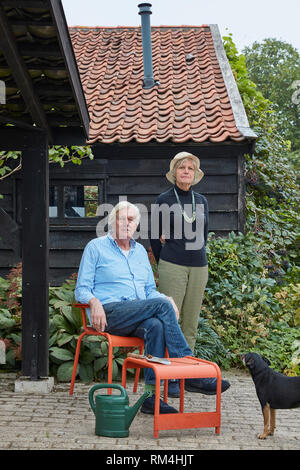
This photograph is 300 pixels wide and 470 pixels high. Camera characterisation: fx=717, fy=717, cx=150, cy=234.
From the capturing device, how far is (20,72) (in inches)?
202

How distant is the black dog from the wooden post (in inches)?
80.9

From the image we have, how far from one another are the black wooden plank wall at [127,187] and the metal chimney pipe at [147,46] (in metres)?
1.86

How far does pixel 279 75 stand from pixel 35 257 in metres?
26.9

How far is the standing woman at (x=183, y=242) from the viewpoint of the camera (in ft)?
19.6

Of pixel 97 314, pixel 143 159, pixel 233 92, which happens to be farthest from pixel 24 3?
pixel 233 92

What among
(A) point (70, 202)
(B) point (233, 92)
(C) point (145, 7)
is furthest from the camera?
(C) point (145, 7)

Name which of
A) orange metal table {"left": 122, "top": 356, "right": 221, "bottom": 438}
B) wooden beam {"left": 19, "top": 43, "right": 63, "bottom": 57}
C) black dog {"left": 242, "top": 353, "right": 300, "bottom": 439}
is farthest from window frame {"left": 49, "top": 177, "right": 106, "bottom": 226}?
black dog {"left": 242, "top": 353, "right": 300, "bottom": 439}

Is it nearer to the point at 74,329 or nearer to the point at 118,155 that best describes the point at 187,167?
the point at 74,329

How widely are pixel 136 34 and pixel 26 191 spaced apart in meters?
9.14

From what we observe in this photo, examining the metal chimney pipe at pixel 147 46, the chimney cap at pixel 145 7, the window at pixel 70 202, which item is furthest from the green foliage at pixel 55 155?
the chimney cap at pixel 145 7

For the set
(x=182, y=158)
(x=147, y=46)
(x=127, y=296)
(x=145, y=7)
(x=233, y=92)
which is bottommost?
(x=127, y=296)

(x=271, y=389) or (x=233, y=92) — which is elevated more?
(x=233, y=92)

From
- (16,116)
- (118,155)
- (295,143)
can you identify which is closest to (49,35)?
(16,116)

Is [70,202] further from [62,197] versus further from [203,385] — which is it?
[203,385]
